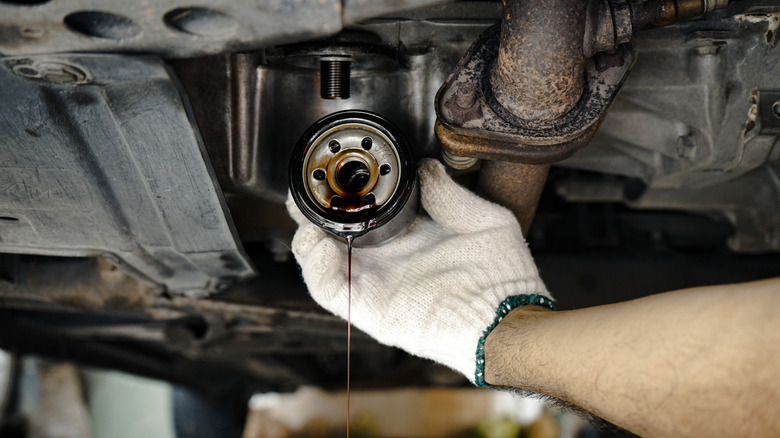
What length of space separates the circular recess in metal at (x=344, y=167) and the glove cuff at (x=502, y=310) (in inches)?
7.9

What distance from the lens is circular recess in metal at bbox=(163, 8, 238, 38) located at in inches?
23.4

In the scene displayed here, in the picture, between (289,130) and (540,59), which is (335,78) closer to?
(289,130)

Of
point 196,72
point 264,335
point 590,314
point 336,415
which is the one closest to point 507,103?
point 590,314

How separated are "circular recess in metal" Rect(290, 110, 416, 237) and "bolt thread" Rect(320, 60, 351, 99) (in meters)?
0.03

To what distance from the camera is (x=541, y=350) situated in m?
0.74

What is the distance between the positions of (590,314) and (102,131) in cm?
61

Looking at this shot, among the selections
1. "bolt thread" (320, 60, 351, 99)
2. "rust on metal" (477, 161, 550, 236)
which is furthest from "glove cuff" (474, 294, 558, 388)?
"bolt thread" (320, 60, 351, 99)

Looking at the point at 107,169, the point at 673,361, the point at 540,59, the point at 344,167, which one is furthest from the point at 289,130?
the point at 673,361

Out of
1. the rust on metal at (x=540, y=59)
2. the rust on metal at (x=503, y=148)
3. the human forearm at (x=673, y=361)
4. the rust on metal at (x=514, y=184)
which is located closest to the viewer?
the human forearm at (x=673, y=361)

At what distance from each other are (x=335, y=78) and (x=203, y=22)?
23 centimetres

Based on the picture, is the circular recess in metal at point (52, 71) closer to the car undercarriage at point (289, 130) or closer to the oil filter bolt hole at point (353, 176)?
the car undercarriage at point (289, 130)

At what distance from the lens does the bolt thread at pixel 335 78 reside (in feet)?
2.64

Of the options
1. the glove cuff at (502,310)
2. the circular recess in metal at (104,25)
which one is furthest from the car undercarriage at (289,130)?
the glove cuff at (502,310)

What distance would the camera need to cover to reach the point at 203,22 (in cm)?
60
